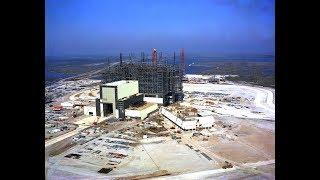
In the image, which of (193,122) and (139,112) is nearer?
(193,122)

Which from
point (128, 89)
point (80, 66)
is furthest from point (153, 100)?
point (80, 66)

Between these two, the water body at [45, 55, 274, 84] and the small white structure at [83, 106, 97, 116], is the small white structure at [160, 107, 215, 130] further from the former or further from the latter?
the water body at [45, 55, 274, 84]

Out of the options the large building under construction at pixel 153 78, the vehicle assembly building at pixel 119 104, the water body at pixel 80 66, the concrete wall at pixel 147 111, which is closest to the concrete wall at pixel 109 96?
A: the vehicle assembly building at pixel 119 104

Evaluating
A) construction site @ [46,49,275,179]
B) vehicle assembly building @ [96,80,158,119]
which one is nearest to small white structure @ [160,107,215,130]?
construction site @ [46,49,275,179]

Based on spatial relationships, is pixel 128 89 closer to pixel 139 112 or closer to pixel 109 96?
pixel 109 96
